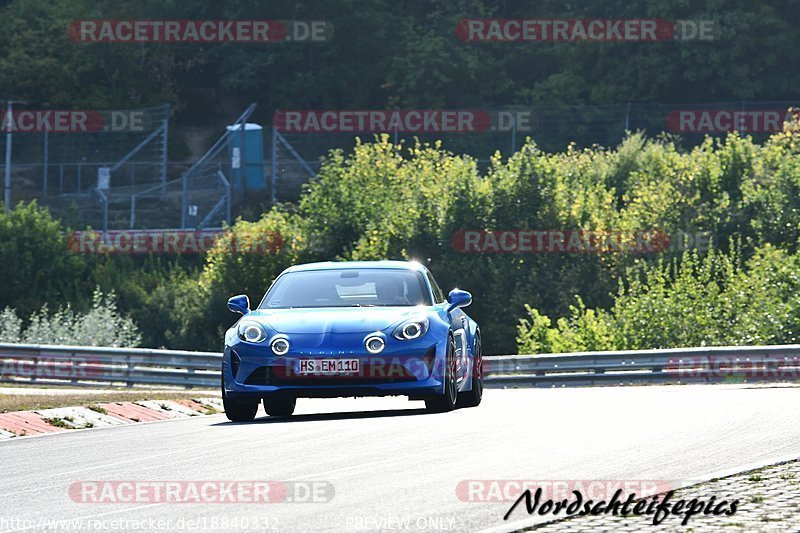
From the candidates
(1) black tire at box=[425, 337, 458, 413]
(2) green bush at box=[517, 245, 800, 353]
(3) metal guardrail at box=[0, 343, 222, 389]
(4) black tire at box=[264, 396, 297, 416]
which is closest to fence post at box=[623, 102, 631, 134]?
(2) green bush at box=[517, 245, 800, 353]

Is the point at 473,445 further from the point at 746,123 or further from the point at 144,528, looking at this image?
the point at 746,123

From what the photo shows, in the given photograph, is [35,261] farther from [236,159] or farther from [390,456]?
[390,456]

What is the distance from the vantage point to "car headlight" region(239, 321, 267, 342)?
15703mm

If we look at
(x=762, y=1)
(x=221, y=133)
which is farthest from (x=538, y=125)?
(x=221, y=133)

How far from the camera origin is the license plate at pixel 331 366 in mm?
15477

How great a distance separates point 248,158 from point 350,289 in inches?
1759

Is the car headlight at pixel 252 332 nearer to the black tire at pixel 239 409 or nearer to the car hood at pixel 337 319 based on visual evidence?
the car hood at pixel 337 319

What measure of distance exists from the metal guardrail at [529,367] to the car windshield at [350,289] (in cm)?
1059

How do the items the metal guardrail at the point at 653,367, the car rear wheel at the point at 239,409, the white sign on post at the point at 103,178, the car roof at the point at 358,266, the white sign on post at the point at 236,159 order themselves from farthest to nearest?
the white sign on post at the point at 103,178 < the white sign on post at the point at 236,159 < the metal guardrail at the point at 653,367 < the car roof at the point at 358,266 < the car rear wheel at the point at 239,409

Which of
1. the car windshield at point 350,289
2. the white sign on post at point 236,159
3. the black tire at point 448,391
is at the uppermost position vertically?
the white sign on post at point 236,159

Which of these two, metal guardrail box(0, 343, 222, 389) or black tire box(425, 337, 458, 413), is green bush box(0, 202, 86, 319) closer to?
metal guardrail box(0, 343, 222, 389)

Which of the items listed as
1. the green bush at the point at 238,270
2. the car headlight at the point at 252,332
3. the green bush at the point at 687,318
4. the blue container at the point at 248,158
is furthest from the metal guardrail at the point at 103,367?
the blue container at the point at 248,158

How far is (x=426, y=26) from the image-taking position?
8125cm

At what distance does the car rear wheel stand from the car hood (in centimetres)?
80
